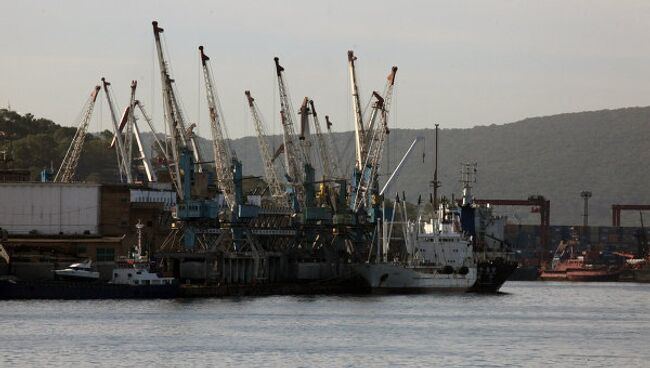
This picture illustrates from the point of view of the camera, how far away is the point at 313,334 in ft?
376

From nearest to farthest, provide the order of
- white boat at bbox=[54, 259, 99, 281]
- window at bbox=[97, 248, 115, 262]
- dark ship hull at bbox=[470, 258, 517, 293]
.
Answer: white boat at bbox=[54, 259, 99, 281], window at bbox=[97, 248, 115, 262], dark ship hull at bbox=[470, 258, 517, 293]

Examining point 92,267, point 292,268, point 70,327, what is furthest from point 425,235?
point 70,327

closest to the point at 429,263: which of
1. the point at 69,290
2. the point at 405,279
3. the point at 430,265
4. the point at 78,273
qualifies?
the point at 430,265

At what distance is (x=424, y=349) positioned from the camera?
104m

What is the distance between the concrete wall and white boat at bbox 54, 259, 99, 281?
979 inches

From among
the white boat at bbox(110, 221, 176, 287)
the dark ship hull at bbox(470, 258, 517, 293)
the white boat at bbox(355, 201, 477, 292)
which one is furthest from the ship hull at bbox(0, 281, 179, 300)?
the dark ship hull at bbox(470, 258, 517, 293)

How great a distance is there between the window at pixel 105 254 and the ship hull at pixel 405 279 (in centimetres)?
2877

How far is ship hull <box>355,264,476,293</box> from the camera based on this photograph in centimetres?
18612

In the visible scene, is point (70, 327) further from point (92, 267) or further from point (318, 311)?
point (92, 267)

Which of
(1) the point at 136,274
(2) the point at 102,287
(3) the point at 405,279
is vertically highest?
(1) the point at 136,274

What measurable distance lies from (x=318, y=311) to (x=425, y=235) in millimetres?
50126

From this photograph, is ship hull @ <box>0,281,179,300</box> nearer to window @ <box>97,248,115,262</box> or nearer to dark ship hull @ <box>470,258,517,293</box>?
window @ <box>97,248,115,262</box>

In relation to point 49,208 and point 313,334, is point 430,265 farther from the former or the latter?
point 313,334

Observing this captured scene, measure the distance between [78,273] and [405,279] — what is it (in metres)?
44.5
